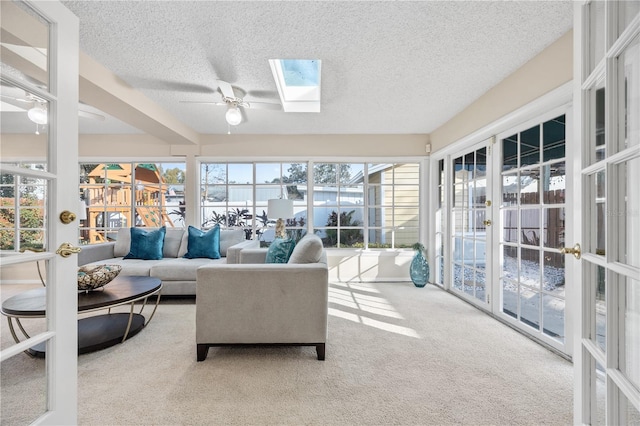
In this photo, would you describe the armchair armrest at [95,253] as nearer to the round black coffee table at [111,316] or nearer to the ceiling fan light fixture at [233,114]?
the round black coffee table at [111,316]

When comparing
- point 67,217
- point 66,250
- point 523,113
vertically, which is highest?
point 523,113

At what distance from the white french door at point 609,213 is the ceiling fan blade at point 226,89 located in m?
2.36

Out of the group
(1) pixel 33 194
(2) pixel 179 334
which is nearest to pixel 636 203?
(1) pixel 33 194

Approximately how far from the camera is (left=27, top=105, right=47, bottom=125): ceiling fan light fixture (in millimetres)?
1048

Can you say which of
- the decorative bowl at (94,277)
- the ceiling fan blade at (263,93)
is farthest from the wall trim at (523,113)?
the decorative bowl at (94,277)

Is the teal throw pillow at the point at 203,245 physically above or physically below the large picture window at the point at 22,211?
below

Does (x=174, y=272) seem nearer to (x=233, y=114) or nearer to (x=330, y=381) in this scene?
(x=233, y=114)

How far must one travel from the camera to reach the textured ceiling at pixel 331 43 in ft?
5.81

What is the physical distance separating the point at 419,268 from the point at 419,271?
43mm

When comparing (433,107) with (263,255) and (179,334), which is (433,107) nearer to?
(263,255)

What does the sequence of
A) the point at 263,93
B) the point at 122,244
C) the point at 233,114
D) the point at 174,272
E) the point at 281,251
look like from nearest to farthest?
the point at 281,251 < the point at 233,114 < the point at 263,93 < the point at 174,272 < the point at 122,244

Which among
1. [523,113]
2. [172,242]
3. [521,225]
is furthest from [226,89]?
[521,225]

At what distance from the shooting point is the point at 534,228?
252 centimetres

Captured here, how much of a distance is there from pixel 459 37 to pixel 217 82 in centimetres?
201
